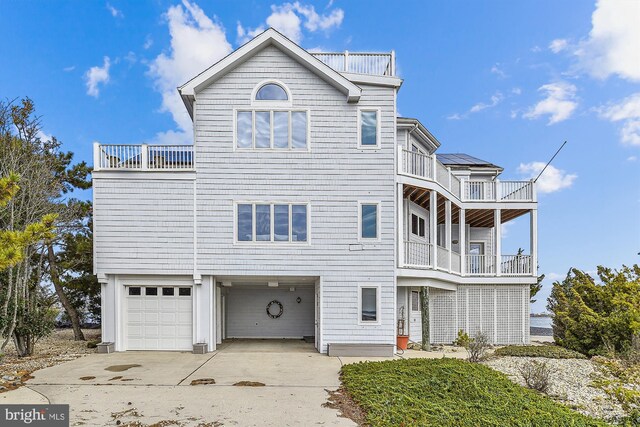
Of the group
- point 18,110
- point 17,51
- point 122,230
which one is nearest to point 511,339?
point 122,230

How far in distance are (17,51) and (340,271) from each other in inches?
545

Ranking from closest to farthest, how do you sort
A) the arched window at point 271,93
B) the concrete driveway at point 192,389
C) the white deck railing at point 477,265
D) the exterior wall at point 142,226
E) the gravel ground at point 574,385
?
the concrete driveway at point 192,389 < the gravel ground at point 574,385 < the exterior wall at point 142,226 < the arched window at point 271,93 < the white deck railing at point 477,265

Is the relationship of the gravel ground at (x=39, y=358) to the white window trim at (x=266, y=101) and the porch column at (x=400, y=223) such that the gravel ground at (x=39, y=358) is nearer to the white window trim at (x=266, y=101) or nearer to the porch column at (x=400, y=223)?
the white window trim at (x=266, y=101)

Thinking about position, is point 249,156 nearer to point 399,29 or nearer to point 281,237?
point 281,237

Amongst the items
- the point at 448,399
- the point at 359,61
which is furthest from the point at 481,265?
the point at 448,399

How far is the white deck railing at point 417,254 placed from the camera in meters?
13.1

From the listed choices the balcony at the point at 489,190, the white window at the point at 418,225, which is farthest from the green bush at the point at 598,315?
the white window at the point at 418,225

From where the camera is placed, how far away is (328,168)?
12414 millimetres

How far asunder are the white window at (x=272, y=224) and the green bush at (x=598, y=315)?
8.83 m

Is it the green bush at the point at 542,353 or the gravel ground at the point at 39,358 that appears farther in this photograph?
the green bush at the point at 542,353

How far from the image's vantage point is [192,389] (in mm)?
7914

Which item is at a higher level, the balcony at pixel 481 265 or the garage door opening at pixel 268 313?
the balcony at pixel 481 265
